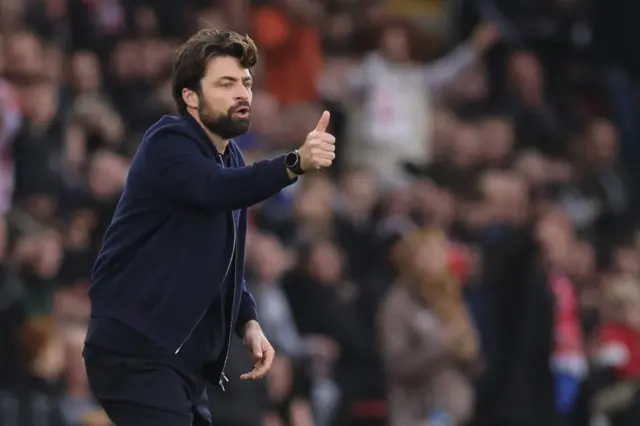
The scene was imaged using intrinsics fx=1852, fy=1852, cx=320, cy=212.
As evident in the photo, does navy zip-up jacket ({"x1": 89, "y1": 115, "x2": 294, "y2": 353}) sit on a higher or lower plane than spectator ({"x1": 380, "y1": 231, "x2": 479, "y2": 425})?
higher

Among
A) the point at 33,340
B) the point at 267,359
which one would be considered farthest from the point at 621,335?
the point at 267,359

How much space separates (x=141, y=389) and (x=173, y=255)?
0.47m

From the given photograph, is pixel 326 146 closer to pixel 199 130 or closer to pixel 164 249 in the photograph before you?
pixel 199 130

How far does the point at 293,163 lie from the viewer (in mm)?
6109

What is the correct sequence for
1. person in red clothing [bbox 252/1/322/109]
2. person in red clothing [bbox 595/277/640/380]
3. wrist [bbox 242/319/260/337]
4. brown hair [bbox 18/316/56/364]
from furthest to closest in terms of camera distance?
person in red clothing [bbox 252/1/322/109] → person in red clothing [bbox 595/277/640/380] → brown hair [bbox 18/316/56/364] → wrist [bbox 242/319/260/337]

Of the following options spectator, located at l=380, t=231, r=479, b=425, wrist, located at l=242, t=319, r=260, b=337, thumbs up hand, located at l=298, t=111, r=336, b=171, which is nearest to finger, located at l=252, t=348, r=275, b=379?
wrist, located at l=242, t=319, r=260, b=337

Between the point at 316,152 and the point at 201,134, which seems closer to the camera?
the point at 316,152

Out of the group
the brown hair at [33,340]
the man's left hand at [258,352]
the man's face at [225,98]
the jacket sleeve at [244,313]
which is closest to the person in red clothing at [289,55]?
the brown hair at [33,340]

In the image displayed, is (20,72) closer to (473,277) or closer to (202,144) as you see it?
(473,277)

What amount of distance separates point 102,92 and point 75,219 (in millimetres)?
2085

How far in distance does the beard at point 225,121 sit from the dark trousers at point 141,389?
83 centimetres

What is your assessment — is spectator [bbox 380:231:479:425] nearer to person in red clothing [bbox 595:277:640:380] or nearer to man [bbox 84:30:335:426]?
person in red clothing [bbox 595:277:640:380]

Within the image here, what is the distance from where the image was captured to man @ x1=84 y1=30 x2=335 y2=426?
250 inches

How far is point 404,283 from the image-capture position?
1134cm
